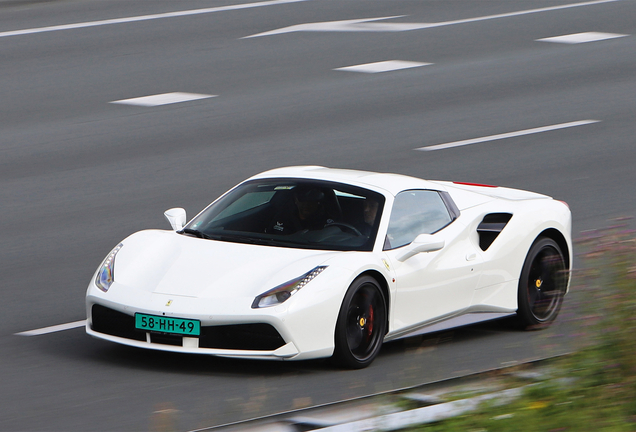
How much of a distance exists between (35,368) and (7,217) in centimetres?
435

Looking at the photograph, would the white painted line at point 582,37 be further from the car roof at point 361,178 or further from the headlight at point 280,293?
the headlight at point 280,293

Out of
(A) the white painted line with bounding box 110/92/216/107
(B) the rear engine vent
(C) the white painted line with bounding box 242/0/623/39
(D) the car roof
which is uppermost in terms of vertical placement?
(C) the white painted line with bounding box 242/0/623/39

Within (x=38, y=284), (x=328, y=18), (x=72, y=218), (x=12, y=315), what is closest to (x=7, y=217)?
(x=72, y=218)

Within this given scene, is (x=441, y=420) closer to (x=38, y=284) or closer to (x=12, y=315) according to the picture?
(x=12, y=315)

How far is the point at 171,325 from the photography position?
22.5 feet

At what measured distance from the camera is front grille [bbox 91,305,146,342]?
7.01m

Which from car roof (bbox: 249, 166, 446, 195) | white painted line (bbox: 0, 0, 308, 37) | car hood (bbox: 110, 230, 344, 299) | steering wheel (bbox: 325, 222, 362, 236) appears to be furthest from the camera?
white painted line (bbox: 0, 0, 308, 37)

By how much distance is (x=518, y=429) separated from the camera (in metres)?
5.31

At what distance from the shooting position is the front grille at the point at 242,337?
22.4ft

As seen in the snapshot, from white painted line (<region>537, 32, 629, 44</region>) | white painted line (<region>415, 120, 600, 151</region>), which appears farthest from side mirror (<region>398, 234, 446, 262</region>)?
white painted line (<region>537, 32, 629, 44</region>)

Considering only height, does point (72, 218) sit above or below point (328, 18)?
below

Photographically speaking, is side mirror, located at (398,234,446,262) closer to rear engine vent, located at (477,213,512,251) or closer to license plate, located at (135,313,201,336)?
rear engine vent, located at (477,213,512,251)

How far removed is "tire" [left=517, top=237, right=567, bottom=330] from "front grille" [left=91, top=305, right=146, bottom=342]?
2.97 meters

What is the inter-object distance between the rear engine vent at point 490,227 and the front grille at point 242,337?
7.11ft
